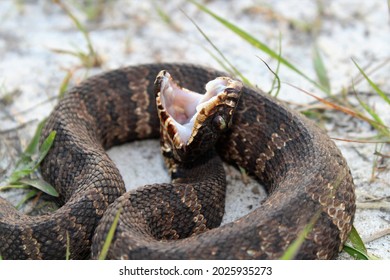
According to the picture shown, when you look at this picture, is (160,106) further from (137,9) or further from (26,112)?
(137,9)

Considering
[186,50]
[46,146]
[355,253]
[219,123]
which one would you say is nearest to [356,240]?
[355,253]

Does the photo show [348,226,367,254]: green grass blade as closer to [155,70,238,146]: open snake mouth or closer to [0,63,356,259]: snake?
[0,63,356,259]: snake

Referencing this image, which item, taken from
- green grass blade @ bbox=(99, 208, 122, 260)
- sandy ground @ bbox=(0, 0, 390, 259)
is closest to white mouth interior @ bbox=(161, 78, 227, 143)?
sandy ground @ bbox=(0, 0, 390, 259)

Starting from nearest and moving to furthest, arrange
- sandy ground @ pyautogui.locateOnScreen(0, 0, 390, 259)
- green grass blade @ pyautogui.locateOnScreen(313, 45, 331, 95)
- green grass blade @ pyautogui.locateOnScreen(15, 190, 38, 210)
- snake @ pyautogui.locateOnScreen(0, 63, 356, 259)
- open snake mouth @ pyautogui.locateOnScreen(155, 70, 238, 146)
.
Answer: snake @ pyautogui.locateOnScreen(0, 63, 356, 259) < open snake mouth @ pyautogui.locateOnScreen(155, 70, 238, 146) < green grass blade @ pyautogui.locateOnScreen(15, 190, 38, 210) < sandy ground @ pyautogui.locateOnScreen(0, 0, 390, 259) < green grass blade @ pyautogui.locateOnScreen(313, 45, 331, 95)

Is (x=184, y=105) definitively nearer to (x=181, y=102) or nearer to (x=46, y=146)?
(x=181, y=102)

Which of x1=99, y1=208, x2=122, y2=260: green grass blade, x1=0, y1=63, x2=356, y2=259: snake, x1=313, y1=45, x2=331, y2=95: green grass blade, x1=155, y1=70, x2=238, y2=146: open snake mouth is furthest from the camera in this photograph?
x1=313, y1=45, x2=331, y2=95: green grass blade

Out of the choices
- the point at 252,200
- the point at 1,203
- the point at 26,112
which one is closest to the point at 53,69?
the point at 26,112
